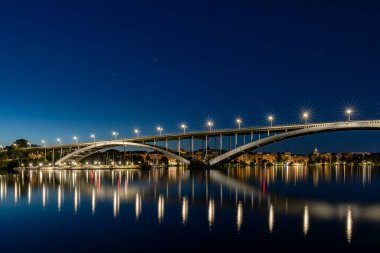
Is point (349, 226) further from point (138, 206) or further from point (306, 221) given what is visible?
point (138, 206)

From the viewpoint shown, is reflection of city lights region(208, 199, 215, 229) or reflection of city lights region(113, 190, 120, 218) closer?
reflection of city lights region(208, 199, 215, 229)

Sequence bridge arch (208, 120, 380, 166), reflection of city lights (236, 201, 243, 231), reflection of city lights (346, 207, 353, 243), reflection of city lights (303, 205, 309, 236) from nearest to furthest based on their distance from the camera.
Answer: reflection of city lights (346, 207, 353, 243) → reflection of city lights (303, 205, 309, 236) → reflection of city lights (236, 201, 243, 231) → bridge arch (208, 120, 380, 166)

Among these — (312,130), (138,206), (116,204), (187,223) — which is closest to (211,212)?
(187,223)

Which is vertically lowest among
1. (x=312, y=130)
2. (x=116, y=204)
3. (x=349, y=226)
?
(x=116, y=204)

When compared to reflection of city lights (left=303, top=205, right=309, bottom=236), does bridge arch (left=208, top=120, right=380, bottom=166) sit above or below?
above

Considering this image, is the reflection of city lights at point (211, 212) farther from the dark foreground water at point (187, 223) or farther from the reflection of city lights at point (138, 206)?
the reflection of city lights at point (138, 206)

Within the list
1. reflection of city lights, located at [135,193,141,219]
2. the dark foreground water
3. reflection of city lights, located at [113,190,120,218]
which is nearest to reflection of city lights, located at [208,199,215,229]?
the dark foreground water

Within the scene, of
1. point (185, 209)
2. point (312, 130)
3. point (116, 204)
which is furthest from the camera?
point (312, 130)

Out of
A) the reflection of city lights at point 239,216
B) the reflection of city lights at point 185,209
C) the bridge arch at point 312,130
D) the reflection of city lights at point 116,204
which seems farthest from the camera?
the bridge arch at point 312,130

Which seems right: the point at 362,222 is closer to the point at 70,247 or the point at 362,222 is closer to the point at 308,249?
the point at 308,249

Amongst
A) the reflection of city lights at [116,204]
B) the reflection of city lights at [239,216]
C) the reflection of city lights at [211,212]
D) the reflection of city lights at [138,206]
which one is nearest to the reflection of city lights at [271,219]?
the reflection of city lights at [239,216]

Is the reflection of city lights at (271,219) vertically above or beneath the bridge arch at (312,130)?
beneath

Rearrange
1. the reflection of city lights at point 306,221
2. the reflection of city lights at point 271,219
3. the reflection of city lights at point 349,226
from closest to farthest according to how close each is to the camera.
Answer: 1. the reflection of city lights at point 349,226
2. the reflection of city lights at point 306,221
3. the reflection of city lights at point 271,219

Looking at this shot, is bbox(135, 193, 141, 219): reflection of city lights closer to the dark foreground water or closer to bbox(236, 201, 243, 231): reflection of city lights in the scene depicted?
the dark foreground water
